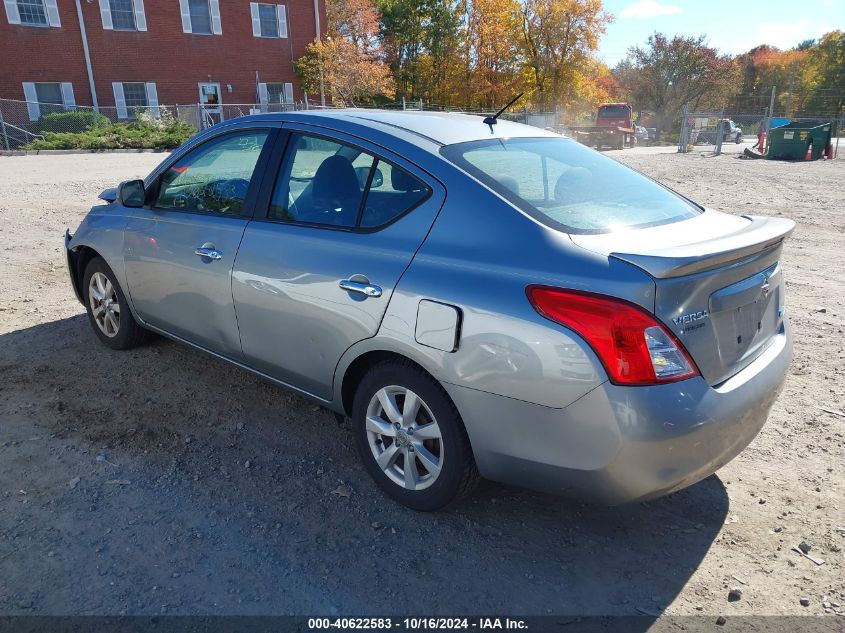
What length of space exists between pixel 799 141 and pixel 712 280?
86.2ft

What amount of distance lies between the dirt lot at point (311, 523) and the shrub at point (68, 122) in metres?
26.6

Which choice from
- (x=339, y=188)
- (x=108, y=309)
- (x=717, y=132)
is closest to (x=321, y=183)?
(x=339, y=188)

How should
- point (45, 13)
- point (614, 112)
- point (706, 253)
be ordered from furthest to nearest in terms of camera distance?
point (614, 112)
point (45, 13)
point (706, 253)

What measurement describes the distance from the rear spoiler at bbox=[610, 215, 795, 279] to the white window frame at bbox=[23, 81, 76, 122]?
3079cm

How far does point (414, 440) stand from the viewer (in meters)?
2.82

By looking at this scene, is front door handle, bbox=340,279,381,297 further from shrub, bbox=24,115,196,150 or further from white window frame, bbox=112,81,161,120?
white window frame, bbox=112,81,161,120

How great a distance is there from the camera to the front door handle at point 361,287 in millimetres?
2764

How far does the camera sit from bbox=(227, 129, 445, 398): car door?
9.18 ft

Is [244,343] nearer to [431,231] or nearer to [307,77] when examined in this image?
[431,231]

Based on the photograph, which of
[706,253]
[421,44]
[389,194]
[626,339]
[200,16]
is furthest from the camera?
[421,44]

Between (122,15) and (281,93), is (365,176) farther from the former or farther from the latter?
(281,93)

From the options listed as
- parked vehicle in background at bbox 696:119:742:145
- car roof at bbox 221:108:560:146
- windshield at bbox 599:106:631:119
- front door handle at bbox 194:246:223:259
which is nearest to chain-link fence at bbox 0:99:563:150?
windshield at bbox 599:106:631:119

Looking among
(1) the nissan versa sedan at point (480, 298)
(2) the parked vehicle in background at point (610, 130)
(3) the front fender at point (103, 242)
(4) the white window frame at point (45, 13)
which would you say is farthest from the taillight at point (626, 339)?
(2) the parked vehicle in background at point (610, 130)

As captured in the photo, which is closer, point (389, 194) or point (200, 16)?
point (389, 194)
